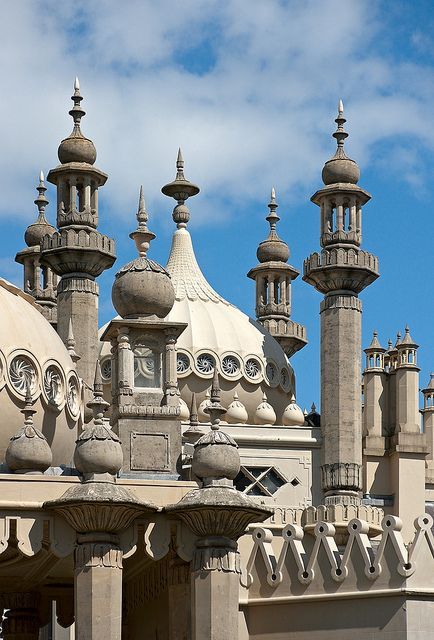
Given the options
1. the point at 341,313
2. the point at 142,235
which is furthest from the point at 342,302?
the point at 142,235

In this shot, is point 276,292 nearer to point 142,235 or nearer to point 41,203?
point 41,203

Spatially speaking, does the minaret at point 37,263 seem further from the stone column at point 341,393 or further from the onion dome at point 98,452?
the onion dome at point 98,452

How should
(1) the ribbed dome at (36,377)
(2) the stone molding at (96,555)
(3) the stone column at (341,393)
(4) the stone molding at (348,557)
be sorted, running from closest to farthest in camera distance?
1. (2) the stone molding at (96,555)
2. (4) the stone molding at (348,557)
3. (1) the ribbed dome at (36,377)
4. (3) the stone column at (341,393)

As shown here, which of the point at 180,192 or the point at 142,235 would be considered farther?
the point at 180,192

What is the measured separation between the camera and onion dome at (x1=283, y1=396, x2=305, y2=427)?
162ft

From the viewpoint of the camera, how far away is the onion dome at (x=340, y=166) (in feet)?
167

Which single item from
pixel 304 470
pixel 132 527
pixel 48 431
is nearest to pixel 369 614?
pixel 132 527

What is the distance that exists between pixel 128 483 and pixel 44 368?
10.9 feet

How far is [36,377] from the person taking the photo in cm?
3000

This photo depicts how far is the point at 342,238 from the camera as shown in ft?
165

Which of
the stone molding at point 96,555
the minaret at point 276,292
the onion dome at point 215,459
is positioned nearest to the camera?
the stone molding at point 96,555

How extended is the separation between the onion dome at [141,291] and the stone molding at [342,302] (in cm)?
1895

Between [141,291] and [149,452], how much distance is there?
2.95 meters

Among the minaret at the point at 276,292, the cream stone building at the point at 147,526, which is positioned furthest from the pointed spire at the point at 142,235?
the minaret at the point at 276,292
